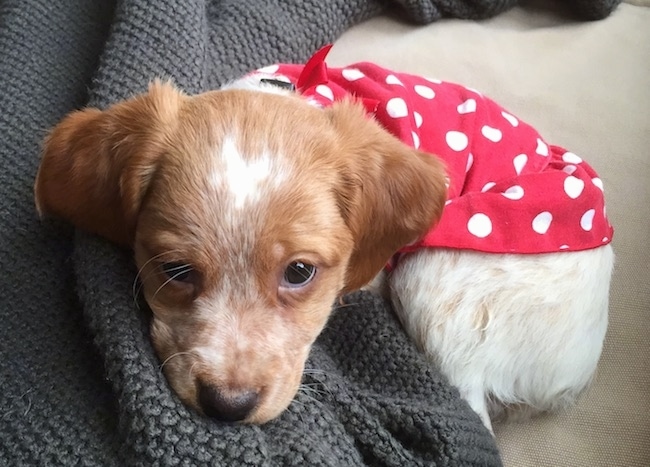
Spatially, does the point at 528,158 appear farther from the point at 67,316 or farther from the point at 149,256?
the point at 67,316

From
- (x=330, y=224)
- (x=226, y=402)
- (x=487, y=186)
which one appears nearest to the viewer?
(x=226, y=402)

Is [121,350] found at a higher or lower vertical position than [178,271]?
lower

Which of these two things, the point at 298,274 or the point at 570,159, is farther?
the point at 570,159

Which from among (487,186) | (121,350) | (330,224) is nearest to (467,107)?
(487,186)

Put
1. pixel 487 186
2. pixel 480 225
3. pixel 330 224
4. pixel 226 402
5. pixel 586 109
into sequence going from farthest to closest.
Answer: pixel 586 109 < pixel 487 186 < pixel 480 225 < pixel 330 224 < pixel 226 402

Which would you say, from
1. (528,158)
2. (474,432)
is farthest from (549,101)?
(474,432)

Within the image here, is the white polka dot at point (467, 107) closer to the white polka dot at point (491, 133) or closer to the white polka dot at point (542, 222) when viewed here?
the white polka dot at point (491, 133)

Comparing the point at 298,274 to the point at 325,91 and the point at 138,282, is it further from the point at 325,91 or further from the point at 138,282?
the point at 325,91

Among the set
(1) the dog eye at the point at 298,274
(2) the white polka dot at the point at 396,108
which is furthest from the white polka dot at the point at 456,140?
(1) the dog eye at the point at 298,274
